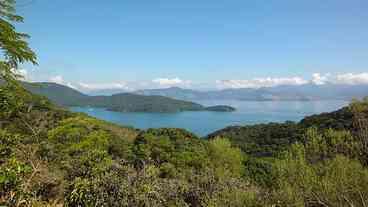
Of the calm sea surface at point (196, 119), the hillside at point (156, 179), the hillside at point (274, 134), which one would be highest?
the hillside at point (156, 179)

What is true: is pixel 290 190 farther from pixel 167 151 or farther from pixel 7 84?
pixel 167 151

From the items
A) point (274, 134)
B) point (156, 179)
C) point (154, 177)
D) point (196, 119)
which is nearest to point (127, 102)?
point (196, 119)

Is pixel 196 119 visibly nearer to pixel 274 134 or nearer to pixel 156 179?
pixel 274 134

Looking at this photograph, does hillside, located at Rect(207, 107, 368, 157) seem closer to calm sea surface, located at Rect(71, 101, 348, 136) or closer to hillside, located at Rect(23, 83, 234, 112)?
calm sea surface, located at Rect(71, 101, 348, 136)

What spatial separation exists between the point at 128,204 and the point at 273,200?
3085 mm

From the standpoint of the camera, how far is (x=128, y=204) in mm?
7082

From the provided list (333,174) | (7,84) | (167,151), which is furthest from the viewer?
(167,151)

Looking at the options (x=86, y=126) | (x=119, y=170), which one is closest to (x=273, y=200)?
(x=119, y=170)

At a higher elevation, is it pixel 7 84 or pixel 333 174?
pixel 7 84

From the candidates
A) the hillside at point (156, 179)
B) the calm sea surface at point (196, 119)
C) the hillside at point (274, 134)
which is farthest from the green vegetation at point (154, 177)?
the calm sea surface at point (196, 119)

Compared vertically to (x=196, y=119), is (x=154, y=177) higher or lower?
higher

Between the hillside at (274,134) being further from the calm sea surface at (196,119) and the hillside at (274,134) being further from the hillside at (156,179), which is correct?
the calm sea surface at (196,119)

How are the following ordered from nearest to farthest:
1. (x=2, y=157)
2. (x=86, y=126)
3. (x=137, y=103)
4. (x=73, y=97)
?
1. (x=2, y=157)
2. (x=86, y=126)
3. (x=137, y=103)
4. (x=73, y=97)

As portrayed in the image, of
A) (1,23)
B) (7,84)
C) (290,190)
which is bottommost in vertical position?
(290,190)
